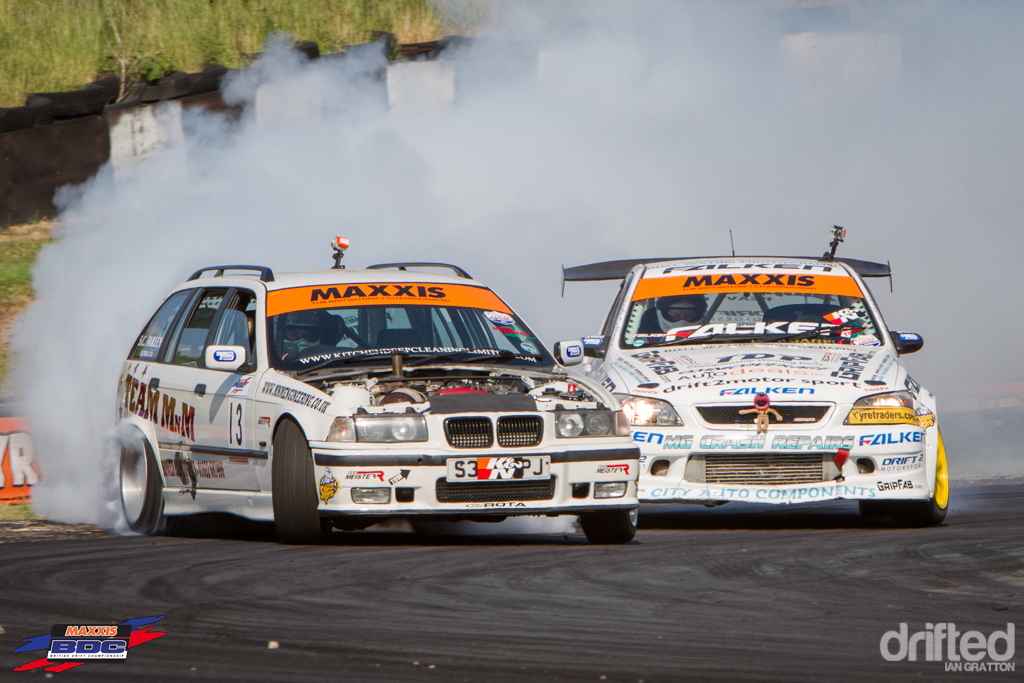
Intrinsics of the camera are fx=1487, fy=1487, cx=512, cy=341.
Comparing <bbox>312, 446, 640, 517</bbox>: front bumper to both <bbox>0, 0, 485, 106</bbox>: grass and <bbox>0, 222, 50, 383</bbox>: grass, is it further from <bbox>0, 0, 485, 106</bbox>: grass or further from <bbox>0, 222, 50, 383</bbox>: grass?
<bbox>0, 0, 485, 106</bbox>: grass

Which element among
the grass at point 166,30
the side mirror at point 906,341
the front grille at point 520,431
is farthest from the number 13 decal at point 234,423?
the grass at point 166,30

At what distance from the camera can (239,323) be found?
27.4ft

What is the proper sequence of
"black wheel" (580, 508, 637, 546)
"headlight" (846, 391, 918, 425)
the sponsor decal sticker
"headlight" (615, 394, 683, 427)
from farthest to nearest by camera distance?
"headlight" (615, 394, 683, 427), "headlight" (846, 391, 918, 425), "black wheel" (580, 508, 637, 546), the sponsor decal sticker

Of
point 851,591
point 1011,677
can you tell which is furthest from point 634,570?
point 1011,677

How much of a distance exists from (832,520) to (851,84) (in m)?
15.3

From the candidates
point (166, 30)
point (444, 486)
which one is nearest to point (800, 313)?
point (444, 486)

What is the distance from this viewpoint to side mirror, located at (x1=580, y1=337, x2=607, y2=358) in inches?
369

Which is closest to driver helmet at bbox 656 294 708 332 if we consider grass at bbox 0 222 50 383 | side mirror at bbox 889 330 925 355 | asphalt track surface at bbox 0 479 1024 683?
side mirror at bbox 889 330 925 355

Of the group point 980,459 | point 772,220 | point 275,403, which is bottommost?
point 980,459

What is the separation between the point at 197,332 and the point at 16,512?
101 inches

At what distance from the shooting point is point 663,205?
71.2 ft

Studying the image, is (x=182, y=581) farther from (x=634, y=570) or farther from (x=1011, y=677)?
(x=1011, y=677)

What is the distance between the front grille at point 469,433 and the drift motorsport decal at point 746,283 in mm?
2948

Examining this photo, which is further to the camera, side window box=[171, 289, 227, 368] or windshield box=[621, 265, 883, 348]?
windshield box=[621, 265, 883, 348]
